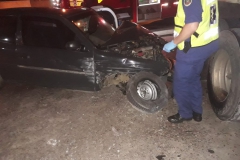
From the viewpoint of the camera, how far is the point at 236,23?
314cm

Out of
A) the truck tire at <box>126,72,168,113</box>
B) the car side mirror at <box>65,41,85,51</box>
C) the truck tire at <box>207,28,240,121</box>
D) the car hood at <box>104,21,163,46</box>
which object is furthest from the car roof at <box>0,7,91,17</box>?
the truck tire at <box>207,28,240,121</box>

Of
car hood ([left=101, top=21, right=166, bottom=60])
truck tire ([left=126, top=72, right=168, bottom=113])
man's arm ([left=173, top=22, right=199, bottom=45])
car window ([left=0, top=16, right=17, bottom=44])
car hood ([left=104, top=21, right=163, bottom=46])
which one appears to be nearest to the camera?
man's arm ([left=173, top=22, right=199, bottom=45])

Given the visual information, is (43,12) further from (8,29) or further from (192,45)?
(192,45)

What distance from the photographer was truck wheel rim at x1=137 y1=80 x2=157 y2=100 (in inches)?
142

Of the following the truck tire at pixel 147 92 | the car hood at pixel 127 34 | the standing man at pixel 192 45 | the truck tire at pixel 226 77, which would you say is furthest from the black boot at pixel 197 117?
the car hood at pixel 127 34

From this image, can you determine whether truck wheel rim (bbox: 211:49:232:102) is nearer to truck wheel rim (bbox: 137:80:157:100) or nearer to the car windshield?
truck wheel rim (bbox: 137:80:157:100)

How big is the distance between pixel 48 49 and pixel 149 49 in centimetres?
157

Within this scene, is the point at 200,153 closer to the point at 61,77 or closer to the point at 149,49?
the point at 149,49

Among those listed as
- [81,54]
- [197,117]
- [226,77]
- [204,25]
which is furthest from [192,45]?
[81,54]

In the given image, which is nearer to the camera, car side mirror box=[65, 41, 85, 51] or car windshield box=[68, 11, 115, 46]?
car side mirror box=[65, 41, 85, 51]

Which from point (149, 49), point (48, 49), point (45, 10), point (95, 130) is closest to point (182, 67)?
point (149, 49)

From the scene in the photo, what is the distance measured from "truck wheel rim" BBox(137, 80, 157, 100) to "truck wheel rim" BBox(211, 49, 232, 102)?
0.83 m

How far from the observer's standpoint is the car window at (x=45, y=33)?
3814 millimetres

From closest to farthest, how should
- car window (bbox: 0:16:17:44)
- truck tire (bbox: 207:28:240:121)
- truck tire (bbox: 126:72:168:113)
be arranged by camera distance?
truck tire (bbox: 207:28:240:121)
truck tire (bbox: 126:72:168:113)
car window (bbox: 0:16:17:44)
